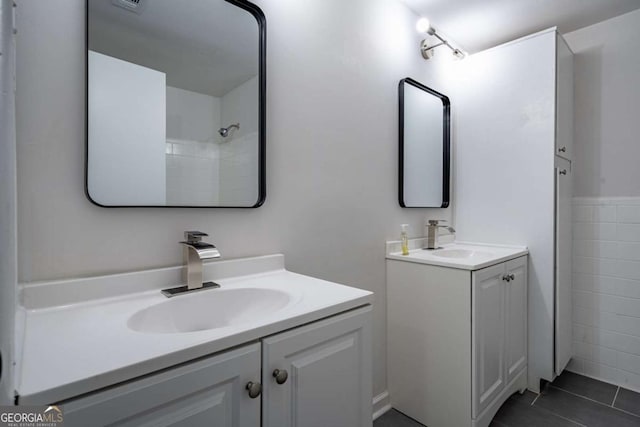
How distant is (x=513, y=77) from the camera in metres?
2.07

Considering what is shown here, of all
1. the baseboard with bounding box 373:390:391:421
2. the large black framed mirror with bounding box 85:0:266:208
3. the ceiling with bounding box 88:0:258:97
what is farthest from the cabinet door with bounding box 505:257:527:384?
the ceiling with bounding box 88:0:258:97

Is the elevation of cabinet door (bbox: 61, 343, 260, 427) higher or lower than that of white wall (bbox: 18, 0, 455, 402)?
lower

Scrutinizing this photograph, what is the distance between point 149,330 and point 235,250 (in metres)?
0.41

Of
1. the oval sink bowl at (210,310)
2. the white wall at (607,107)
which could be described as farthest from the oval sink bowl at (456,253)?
Result: the oval sink bowl at (210,310)

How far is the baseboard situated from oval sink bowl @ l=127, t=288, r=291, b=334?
1.06m

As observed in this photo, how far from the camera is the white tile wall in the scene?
6.52 ft

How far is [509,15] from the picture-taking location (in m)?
2.02

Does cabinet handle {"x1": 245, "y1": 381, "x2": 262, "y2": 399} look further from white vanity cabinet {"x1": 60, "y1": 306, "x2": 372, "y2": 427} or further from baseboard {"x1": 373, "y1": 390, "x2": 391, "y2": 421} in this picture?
baseboard {"x1": 373, "y1": 390, "x2": 391, "y2": 421}

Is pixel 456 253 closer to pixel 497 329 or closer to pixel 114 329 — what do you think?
pixel 497 329

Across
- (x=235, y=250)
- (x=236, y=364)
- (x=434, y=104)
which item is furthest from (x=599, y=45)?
(x=236, y=364)

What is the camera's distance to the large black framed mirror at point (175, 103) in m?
0.93

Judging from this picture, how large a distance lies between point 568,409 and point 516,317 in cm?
55

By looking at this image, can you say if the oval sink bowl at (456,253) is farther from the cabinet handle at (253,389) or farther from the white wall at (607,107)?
the cabinet handle at (253,389)

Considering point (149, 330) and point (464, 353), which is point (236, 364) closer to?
point (149, 330)
